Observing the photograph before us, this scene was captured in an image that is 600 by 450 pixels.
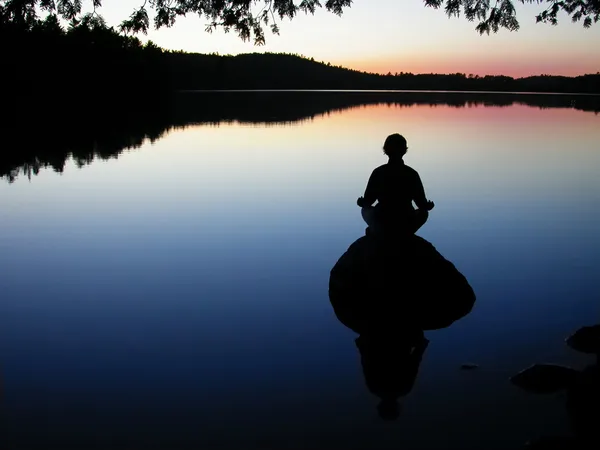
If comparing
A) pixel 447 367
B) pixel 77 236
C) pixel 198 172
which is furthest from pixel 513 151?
pixel 447 367

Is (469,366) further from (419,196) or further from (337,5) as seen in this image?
(337,5)

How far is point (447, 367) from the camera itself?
23.1ft

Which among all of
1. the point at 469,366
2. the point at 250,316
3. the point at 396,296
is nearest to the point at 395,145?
the point at 396,296

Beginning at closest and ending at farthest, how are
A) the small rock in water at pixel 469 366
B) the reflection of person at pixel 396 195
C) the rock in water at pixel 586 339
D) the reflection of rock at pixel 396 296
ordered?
the small rock in water at pixel 469 366 → the rock in water at pixel 586 339 → the reflection of rock at pixel 396 296 → the reflection of person at pixel 396 195

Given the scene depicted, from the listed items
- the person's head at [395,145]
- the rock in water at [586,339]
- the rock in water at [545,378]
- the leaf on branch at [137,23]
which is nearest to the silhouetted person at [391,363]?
the rock in water at [545,378]

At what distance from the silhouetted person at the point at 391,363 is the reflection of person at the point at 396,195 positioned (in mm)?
1631

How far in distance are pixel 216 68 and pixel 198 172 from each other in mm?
158722

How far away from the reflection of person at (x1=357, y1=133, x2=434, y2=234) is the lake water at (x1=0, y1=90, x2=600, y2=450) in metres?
1.74

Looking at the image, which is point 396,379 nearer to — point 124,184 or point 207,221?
point 207,221

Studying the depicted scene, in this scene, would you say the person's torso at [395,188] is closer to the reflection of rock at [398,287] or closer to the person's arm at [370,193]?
the person's arm at [370,193]

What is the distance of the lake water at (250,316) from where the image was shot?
228 inches

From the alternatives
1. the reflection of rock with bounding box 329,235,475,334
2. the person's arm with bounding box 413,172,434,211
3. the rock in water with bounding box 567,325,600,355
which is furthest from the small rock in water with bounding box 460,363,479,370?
the person's arm with bounding box 413,172,434,211

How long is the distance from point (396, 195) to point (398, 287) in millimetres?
1386

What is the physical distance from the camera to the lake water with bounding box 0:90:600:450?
5785 millimetres
